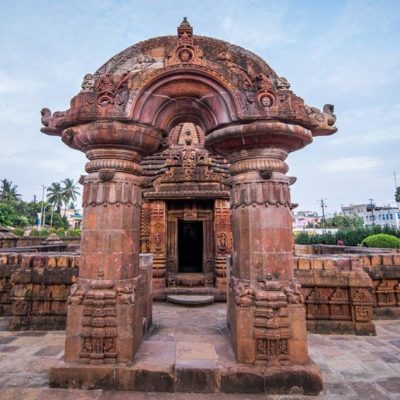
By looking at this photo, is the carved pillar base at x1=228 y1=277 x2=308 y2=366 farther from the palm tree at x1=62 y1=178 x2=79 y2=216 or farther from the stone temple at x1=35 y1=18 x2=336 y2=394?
the palm tree at x1=62 y1=178 x2=79 y2=216

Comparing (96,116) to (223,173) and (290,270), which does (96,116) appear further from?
(223,173)

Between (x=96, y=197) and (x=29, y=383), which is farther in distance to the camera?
(x=96, y=197)

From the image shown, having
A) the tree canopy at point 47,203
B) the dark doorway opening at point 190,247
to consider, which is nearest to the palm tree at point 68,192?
the tree canopy at point 47,203

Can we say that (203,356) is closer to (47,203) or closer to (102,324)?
(102,324)

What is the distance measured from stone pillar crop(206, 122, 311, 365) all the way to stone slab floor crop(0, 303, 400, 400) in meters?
0.57

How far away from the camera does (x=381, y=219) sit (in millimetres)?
82750

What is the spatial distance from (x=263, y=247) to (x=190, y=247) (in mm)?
8458

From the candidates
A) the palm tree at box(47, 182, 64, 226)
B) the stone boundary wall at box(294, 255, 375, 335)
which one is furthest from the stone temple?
the palm tree at box(47, 182, 64, 226)

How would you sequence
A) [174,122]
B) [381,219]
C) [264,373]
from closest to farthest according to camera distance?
1. [264,373]
2. [174,122]
3. [381,219]

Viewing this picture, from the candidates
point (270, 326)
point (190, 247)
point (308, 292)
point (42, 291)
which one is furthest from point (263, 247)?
point (190, 247)

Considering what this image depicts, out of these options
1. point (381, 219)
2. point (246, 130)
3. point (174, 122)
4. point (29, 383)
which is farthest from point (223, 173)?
point (381, 219)

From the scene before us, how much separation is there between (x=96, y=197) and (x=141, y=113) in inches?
57.0

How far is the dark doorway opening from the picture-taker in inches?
457

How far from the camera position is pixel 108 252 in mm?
3939
